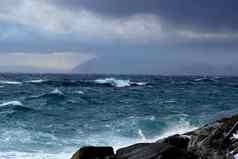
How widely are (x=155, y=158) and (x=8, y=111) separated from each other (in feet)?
72.5

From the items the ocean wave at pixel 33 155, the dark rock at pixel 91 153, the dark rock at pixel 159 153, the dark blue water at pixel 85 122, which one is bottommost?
the ocean wave at pixel 33 155

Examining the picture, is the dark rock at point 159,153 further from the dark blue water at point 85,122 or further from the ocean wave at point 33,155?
the dark blue water at point 85,122

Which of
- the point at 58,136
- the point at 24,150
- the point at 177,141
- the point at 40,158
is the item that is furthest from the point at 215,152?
the point at 58,136

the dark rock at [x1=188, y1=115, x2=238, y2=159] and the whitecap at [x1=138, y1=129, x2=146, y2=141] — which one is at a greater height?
the dark rock at [x1=188, y1=115, x2=238, y2=159]

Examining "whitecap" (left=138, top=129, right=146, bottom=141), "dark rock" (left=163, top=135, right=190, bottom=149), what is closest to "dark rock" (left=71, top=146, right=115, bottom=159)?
"dark rock" (left=163, top=135, right=190, bottom=149)

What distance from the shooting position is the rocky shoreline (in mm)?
9523

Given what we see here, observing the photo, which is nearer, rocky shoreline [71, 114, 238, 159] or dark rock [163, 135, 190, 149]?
rocky shoreline [71, 114, 238, 159]

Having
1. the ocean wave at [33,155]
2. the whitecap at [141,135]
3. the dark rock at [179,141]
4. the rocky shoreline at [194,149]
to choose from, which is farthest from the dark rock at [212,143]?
the whitecap at [141,135]

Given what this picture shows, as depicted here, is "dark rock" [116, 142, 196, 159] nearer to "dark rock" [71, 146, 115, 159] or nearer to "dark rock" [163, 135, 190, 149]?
"dark rock" [71, 146, 115, 159]

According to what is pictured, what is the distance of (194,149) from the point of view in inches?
418

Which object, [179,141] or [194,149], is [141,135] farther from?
[194,149]

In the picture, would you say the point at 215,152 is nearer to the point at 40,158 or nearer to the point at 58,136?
the point at 40,158

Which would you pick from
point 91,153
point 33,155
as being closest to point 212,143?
point 91,153

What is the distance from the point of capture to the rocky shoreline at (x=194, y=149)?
9523mm
